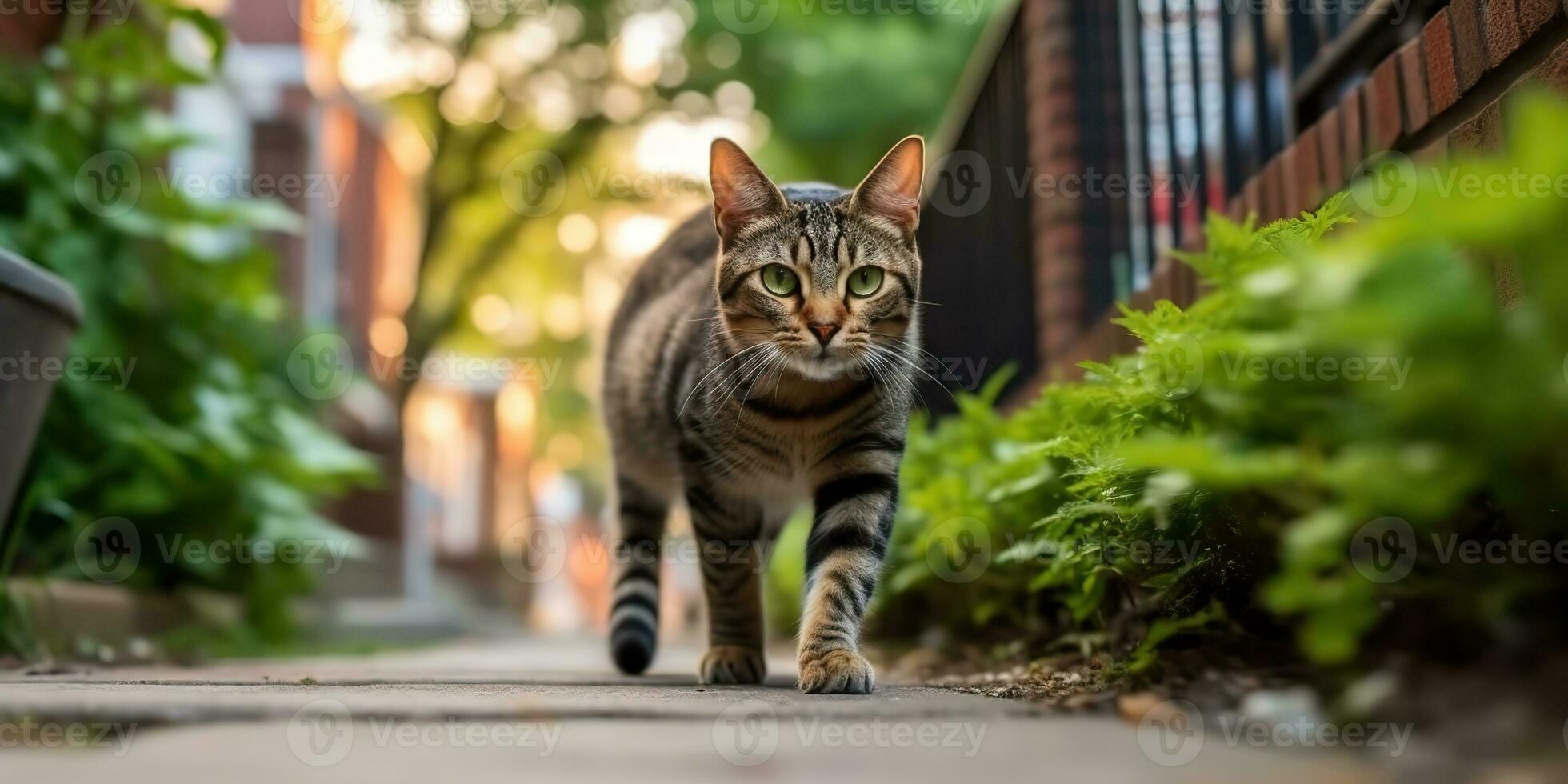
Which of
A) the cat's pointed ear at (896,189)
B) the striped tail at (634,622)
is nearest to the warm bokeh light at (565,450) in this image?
the striped tail at (634,622)

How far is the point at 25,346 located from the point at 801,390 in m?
2.01

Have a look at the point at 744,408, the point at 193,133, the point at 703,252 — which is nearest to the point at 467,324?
the point at 193,133

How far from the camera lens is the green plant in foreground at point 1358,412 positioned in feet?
3.94

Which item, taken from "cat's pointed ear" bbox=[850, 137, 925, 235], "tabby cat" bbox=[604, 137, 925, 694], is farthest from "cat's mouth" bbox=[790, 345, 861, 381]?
"cat's pointed ear" bbox=[850, 137, 925, 235]

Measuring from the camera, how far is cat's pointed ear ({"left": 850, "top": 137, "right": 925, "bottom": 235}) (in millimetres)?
2973

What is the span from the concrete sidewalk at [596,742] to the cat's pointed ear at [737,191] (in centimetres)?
135

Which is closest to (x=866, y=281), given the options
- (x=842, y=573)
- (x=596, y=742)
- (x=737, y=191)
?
(x=737, y=191)

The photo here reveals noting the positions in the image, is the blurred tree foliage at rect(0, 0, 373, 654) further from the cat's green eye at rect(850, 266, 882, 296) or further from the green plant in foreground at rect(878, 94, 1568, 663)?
the green plant in foreground at rect(878, 94, 1568, 663)

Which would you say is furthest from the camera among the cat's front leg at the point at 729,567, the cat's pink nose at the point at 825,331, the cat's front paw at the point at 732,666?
the cat's front leg at the point at 729,567

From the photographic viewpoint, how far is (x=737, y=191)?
120 inches

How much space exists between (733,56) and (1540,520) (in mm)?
12361

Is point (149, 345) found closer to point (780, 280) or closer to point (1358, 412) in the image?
point (780, 280)

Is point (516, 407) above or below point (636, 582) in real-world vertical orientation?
above

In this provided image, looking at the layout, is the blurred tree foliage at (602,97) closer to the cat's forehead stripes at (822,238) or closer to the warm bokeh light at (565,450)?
the cat's forehead stripes at (822,238)
